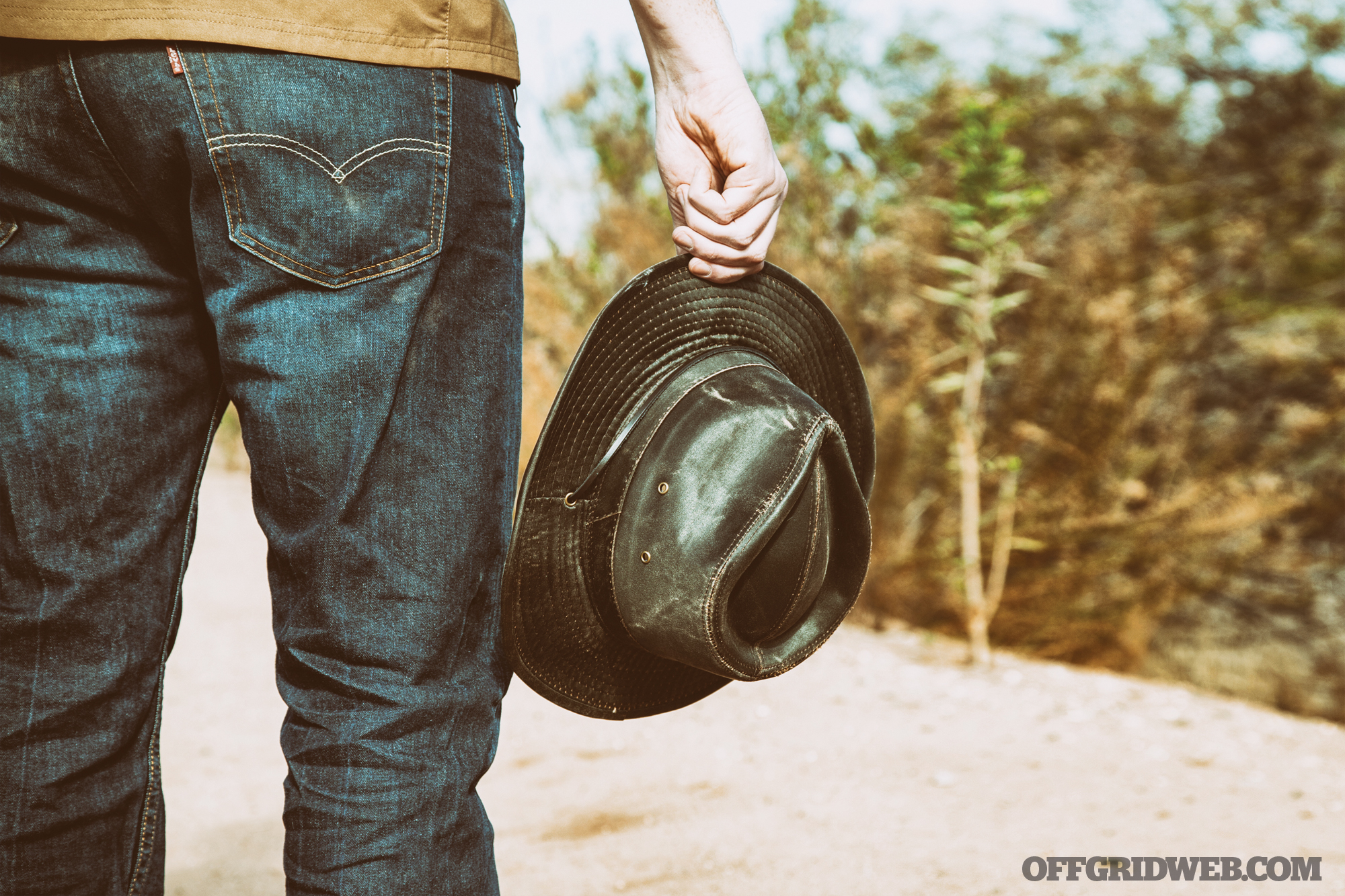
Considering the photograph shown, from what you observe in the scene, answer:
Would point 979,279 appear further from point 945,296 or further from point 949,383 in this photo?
point 949,383

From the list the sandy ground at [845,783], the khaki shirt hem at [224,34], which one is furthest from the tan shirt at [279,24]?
the sandy ground at [845,783]

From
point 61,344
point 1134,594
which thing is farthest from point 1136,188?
point 61,344

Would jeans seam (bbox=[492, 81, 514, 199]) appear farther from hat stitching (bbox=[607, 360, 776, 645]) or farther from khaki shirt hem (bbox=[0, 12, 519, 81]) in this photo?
hat stitching (bbox=[607, 360, 776, 645])

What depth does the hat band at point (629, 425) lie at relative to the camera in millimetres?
1266

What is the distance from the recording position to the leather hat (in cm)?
118

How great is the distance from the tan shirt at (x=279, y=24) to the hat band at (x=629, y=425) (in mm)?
434

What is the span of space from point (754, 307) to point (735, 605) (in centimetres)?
40

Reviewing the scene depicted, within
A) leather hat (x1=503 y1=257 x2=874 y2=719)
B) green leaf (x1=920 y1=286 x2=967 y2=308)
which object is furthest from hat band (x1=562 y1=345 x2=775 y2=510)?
green leaf (x1=920 y1=286 x2=967 y2=308)

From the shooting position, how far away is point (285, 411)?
103 cm

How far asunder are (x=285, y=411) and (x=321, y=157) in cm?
24

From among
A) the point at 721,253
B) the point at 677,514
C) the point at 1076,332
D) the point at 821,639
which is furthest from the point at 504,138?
the point at 1076,332

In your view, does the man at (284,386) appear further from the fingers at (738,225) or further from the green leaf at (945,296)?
the green leaf at (945,296)

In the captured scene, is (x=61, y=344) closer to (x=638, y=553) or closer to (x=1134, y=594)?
(x=638, y=553)

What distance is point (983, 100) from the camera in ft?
13.0
